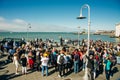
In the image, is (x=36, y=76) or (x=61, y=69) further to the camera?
(x=36, y=76)

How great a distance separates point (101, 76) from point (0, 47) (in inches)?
547

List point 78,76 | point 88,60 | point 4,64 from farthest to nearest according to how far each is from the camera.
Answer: point 4,64 < point 78,76 < point 88,60

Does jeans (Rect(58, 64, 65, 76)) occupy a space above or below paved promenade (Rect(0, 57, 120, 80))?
above

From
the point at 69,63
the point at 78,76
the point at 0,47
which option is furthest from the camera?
the point at 0,47

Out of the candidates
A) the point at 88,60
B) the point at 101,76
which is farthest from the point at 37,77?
the point at 101,76

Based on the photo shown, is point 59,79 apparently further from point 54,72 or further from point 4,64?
point 4,64

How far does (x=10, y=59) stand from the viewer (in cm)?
1759

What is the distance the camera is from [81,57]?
46.1ft

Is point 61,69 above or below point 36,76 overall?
above

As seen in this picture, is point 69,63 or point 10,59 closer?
point 69,63

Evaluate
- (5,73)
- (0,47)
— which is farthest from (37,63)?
(0,47)

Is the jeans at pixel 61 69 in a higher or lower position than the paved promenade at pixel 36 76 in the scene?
higher

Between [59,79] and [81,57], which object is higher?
[81,57]

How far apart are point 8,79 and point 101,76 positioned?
7.28m
